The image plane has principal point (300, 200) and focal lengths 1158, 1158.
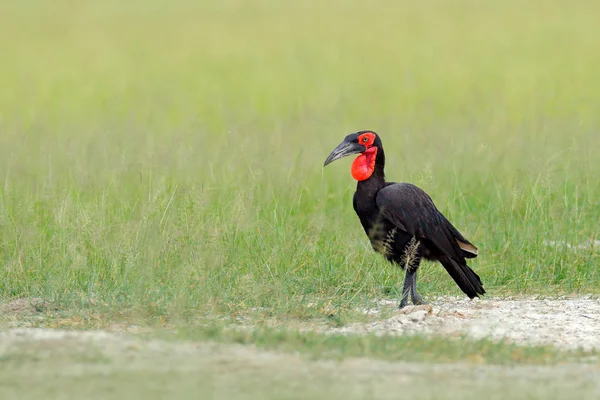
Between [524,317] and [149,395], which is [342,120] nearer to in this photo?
[524,317]

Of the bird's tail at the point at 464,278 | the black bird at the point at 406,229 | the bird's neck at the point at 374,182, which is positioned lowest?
the bird's tail at the point at 464,278

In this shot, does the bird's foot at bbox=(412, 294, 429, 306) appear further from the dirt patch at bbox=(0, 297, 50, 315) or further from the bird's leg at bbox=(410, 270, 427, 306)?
the dirt patch at bbox=(0, 297, 50, 315)

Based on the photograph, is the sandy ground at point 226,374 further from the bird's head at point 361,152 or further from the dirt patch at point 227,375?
the bird's head at point 361,152

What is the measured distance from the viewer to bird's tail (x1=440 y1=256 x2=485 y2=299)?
28.3ft

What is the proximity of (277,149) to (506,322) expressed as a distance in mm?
6710

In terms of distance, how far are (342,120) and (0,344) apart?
11129 millimetres

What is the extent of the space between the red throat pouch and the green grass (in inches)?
32.3

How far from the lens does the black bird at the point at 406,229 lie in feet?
28.2

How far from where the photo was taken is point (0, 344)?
20.8 feet

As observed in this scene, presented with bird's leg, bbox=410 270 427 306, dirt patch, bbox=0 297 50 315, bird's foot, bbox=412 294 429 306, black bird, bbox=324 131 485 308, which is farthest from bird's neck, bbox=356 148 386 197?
dirt patch, bbox=0 297 50 315

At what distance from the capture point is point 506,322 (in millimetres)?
7777

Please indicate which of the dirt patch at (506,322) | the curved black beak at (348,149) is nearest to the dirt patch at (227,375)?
the dirt patch at (506,322)

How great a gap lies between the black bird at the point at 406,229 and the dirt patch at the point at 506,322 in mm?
259

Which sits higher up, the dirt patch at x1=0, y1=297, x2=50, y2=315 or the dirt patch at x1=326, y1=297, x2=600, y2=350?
the dirt patch at x1=0, y1=297, x2=50, y2=315
